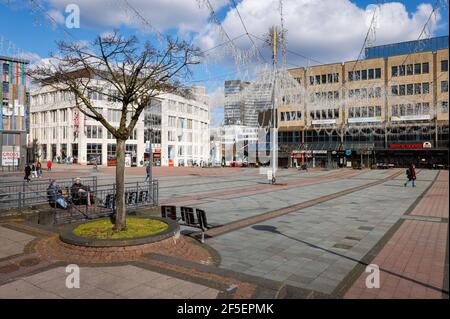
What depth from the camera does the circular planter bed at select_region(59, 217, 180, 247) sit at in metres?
7.60

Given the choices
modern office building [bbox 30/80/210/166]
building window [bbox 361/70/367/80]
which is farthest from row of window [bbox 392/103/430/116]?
modern office building [bbox 30/80/210/166]

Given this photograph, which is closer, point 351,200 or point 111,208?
point 111,208

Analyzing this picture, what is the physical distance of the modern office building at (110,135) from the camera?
75.6m

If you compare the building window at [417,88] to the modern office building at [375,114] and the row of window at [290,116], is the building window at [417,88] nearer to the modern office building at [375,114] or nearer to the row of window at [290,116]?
the modern office building at [375,114]

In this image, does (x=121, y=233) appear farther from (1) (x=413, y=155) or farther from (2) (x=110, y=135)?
(2) (x=110, y=135)

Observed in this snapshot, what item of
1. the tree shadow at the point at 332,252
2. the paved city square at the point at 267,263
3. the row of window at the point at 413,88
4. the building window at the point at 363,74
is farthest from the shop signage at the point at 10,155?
the building window at the point at 363,74

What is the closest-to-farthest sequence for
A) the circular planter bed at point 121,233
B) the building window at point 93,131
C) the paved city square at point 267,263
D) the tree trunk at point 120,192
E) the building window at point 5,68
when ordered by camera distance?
the paved city square at point 267,263, the circular planter bed at point 121,233, the tree trunk at point 120,192, the building window at point 5,68, the building window at point 93,131

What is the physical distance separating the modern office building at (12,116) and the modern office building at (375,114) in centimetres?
3840

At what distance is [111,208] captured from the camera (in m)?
13.2

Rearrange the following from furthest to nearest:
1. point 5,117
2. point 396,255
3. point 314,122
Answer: point 314,122, point 5,117, point 396,255

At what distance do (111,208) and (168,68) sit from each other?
6237 mm

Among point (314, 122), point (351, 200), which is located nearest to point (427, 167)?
point (314, 122)

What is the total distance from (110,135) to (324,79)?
47.9m
